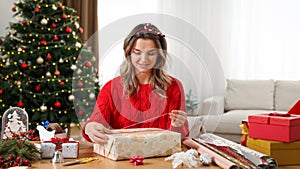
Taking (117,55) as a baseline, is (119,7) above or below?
above

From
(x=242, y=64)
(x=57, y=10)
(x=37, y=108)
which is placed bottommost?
(x=37, y=108)

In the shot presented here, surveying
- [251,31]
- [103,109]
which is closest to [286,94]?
[251,31]

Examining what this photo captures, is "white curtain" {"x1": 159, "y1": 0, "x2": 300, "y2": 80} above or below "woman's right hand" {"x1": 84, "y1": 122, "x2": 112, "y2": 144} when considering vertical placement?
above

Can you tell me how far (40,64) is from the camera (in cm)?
516

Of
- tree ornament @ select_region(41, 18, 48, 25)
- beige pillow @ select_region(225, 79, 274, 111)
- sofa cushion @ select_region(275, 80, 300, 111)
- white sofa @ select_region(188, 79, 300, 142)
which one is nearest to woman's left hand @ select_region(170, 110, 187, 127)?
white sofa @ select_region(188, 79, 300, 142)

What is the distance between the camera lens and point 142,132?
186cm

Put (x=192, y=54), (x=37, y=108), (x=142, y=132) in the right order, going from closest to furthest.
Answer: (x=192, y=54) → (x=142, y=132) → (x=37, y=108)

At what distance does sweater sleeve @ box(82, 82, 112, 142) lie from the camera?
1974 millimetres

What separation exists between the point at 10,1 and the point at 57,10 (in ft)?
3.51

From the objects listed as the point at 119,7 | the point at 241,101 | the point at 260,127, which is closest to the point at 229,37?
the point at 241,101

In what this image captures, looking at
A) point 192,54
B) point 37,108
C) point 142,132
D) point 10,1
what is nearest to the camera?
point 192,54

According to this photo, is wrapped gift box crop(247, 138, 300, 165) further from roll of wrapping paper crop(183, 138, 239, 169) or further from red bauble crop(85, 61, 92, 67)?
red bauble crop(85, 61, 92, 67)

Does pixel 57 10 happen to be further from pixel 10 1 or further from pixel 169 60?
pixel 169 60

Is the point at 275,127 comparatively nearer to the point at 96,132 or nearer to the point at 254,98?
the point at 96,132
